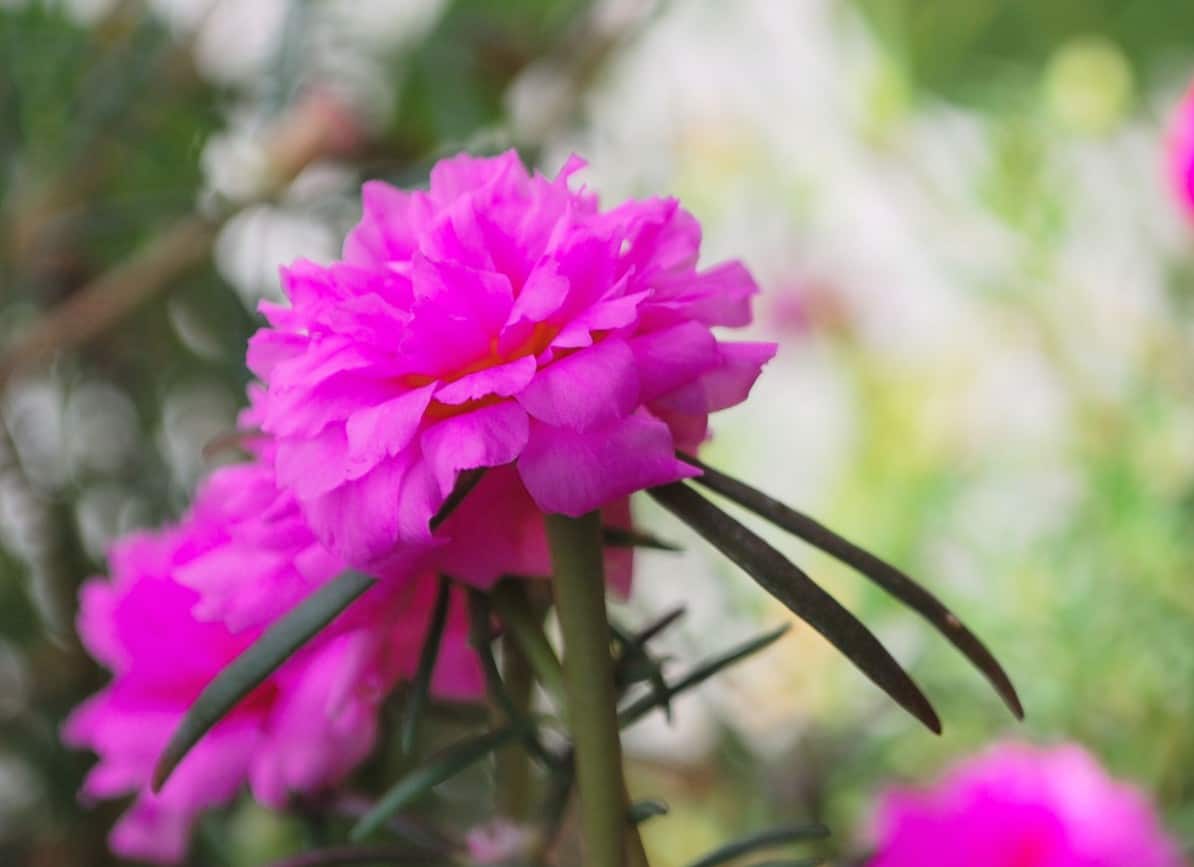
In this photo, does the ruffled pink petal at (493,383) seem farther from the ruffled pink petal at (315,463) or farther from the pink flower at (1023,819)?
the pink flower at (1023,819)

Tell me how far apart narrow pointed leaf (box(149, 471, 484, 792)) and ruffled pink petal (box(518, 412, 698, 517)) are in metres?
0.02

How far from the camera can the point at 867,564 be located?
0.58 feet

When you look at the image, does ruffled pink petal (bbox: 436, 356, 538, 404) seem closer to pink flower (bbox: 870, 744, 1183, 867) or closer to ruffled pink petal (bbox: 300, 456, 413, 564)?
ruffled pink petal (bbox: 300, 456, 413, 564)

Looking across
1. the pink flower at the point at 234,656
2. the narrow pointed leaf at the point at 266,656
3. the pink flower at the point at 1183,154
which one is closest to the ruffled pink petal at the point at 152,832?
the pink flower at the point at 234,656

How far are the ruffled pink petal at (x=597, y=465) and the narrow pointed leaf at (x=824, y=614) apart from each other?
1 cm

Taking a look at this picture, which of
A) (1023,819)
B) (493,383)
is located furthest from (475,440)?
(1023,819)

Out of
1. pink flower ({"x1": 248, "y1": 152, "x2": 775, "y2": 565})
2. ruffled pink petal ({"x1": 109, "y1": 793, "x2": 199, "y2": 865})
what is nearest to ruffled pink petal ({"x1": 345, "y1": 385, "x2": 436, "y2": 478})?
pink flower ({"x1": 248, "y1": 152, "x2": 775, "y2": 565})

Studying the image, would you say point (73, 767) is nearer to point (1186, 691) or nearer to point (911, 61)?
point (1186, 691)

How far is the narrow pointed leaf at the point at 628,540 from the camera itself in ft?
0.67

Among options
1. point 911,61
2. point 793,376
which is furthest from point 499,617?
point 911,61

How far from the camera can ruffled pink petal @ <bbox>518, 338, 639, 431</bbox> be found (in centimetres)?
16

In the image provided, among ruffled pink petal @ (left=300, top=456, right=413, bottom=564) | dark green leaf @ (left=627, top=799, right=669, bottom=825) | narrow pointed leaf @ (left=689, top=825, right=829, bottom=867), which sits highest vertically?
ruffled pink petal @ (left=300, top=456, right=413, bottom=564)

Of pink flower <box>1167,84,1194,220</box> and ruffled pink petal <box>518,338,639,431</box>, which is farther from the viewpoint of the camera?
pink flower <box>1167,84,1194,220</box>

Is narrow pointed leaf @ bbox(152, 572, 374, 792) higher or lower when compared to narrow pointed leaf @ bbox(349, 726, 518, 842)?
higher
